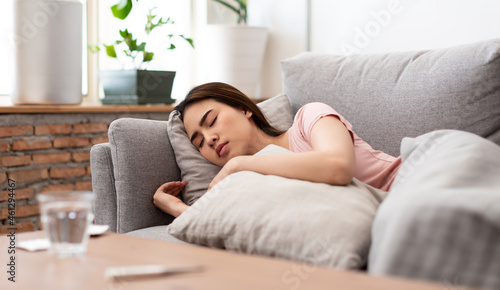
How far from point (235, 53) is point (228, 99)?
5.17 feet

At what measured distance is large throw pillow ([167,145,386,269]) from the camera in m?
1.07

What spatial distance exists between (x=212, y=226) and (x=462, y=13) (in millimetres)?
1973

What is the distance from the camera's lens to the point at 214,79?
3.35 m

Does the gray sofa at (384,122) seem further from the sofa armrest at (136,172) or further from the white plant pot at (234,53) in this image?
the white plant pot at (234,53)

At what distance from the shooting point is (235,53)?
3.27 meters

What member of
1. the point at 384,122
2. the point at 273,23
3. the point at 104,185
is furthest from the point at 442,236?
the point at 273,23

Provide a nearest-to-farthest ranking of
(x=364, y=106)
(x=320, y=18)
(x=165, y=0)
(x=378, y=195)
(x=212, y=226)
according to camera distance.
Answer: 1. (x=212, y=226)
2. (x=378, y=195)
3. (x=364, y=106)
4. (x=320, y=18)
5. (x=165, y=0)

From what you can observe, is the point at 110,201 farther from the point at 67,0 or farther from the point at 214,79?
the point at 214,79

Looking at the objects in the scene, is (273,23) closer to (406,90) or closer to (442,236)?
(406,90)

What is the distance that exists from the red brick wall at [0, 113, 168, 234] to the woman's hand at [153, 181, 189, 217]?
0.98 m

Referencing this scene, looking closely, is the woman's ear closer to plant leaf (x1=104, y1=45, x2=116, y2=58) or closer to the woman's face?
the woman's face

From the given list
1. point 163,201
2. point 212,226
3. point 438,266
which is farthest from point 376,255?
point 163,201

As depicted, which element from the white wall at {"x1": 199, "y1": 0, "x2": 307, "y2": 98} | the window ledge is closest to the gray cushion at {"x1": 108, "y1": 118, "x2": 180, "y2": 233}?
the window ledge

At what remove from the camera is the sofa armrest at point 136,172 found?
5.37ft
